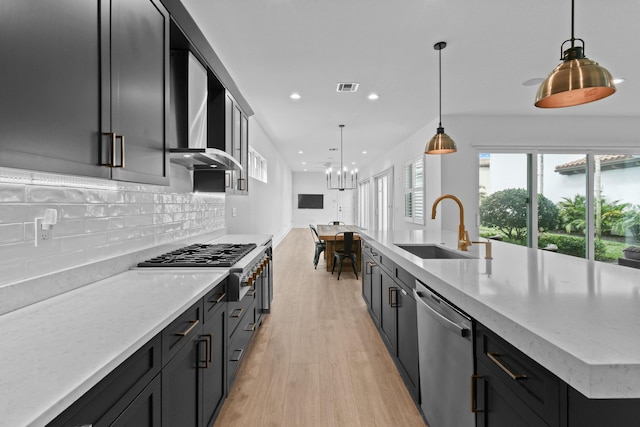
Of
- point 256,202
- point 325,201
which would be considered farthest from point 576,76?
point 325,201

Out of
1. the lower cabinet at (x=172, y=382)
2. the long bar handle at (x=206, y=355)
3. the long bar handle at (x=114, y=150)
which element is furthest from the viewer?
the long bar handle at (x=206, y=355)

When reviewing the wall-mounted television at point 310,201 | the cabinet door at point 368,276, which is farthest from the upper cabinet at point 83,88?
the wall-mounted television at point 310,201

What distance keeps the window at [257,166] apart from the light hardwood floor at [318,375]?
2567mm

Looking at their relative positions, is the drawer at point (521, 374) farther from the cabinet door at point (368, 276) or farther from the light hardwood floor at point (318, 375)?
the cabinet door at point (368, 276)

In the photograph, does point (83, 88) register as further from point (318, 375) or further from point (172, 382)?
point (318, 375)

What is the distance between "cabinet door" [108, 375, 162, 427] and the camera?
3.04ft

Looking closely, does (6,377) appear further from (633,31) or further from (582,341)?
(633,31)

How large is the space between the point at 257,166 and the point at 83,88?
537 centimetres

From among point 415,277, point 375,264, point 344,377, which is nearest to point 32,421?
point 415,277

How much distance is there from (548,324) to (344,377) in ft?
6.05

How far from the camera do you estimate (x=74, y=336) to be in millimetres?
971

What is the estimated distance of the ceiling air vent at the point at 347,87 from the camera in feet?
12.9

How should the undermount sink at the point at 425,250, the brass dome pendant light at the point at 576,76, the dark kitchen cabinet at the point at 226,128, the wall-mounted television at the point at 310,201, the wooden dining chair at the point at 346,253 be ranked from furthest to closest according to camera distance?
the wall-mounted television at the point at 310,201 < the wooden dining chair at the point at 346,253 < the dark kitchen cabinet at the point at 226,128 < the undermount sink at the point at 425,250 < the brass dome pendant light at the point at 576,76

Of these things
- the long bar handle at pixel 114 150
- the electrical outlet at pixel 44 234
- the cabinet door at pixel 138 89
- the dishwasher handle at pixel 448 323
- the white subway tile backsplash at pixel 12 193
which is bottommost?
the dishwasher handle at pixel 448 323
